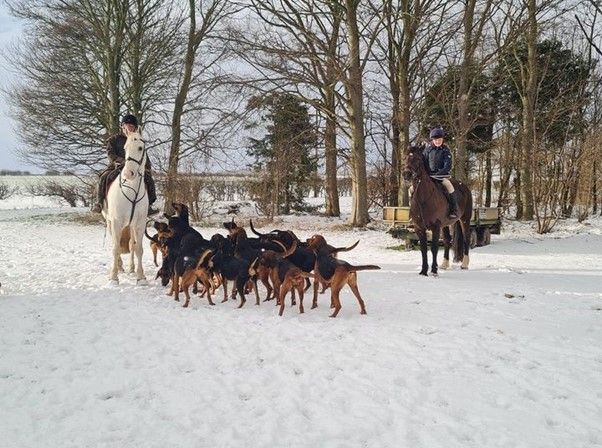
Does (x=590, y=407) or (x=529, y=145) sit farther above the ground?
(x=529, y=145)

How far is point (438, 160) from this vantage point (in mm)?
9602

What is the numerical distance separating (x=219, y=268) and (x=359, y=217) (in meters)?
12.5

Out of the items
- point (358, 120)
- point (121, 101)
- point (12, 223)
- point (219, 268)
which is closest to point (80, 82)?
point (121, 101)

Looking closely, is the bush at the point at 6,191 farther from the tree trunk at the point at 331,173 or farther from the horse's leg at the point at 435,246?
the horse's leg at the point at 435,246

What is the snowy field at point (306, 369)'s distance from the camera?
3.21 m

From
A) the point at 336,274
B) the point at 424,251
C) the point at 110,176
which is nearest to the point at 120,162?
the point at 110,176

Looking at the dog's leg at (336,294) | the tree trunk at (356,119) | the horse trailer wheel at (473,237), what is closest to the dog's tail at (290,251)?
the dog's leg at (336,294)

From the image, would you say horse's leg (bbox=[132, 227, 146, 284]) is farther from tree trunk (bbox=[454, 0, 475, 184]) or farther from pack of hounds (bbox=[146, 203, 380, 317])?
tree trunk (bbox=[454, 0, 475, 184])

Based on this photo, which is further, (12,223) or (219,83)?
(12,223)

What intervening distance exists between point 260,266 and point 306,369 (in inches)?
104

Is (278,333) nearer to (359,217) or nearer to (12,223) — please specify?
(359,217)

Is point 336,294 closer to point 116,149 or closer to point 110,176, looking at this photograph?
point 110,176

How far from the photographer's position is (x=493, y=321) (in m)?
5.78

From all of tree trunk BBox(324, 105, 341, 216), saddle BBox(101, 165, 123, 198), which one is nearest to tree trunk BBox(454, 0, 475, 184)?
tree trunk BBox(324, 105, 341, 216)
